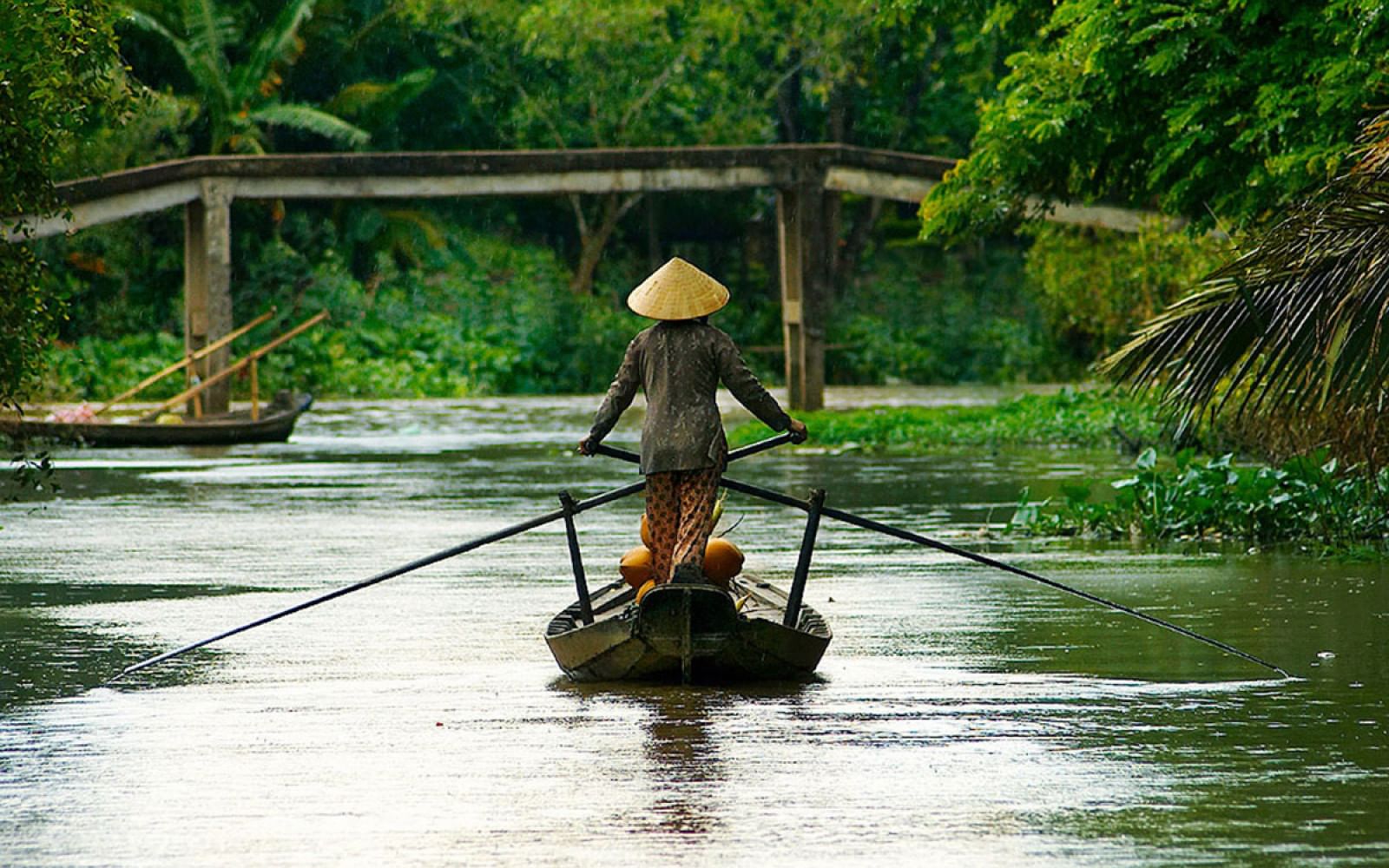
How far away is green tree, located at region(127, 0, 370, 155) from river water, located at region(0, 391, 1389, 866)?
24800mm

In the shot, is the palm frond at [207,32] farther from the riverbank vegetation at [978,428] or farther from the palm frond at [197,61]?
the riverbank vegetation at [978,428]

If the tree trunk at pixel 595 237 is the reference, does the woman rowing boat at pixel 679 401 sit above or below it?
below

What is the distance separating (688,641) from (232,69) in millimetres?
35812

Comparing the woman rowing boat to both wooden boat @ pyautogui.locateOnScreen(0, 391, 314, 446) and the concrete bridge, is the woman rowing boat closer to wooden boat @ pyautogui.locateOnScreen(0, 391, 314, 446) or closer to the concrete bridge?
wooden boat @ pyautogui.locateOnScreen(0, 391, 314, 446)

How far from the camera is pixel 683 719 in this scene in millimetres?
9711

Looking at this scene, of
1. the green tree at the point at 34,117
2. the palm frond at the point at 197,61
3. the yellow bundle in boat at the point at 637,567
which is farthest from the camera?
the palm frond at the point at 197,61

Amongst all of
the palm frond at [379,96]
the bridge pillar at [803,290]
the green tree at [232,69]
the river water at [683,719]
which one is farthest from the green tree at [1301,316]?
the palm frond at [379,96]

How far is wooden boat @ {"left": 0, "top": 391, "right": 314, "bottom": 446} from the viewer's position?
29.1 meters

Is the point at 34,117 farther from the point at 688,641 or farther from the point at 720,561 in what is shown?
the point at 688,641

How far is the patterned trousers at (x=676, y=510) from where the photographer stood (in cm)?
1086

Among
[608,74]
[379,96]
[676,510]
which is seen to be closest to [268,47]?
[379,96]

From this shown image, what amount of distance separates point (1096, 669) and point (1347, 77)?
24.6 ft

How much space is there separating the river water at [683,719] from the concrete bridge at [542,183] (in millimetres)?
14674

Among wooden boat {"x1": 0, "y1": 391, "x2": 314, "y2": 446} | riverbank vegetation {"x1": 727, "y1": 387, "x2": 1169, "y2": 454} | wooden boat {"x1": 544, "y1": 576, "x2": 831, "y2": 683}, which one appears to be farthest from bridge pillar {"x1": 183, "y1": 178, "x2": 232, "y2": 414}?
wooden boat {"x1": 544, "y1": 576, "x2": 831, "y2": 683}
